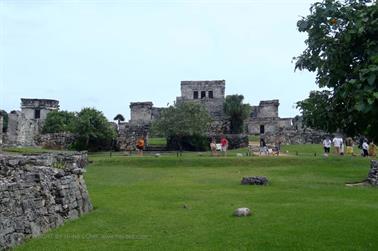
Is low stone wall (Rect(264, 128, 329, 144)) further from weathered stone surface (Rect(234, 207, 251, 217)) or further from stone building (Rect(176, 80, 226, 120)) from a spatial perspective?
weathered stone surface (Rect(234, 207, 251, 217))

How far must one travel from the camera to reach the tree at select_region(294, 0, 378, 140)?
25.5 ft

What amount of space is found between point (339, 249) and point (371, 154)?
920 inches

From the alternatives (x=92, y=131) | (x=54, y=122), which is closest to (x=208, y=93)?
(x=54, y=122)

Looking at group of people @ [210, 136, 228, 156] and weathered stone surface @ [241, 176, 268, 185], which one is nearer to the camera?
weathered stone surface @ [241, 176, 268, 185]

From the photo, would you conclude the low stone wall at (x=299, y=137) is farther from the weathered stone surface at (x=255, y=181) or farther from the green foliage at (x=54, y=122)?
the weathered stone surface at (x=255, y=181)

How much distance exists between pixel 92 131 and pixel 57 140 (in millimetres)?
4219

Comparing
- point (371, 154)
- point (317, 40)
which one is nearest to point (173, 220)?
point (317, 40)

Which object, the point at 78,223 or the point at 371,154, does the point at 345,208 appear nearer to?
the point at 78,223

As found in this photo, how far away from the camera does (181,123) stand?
39.6 metres

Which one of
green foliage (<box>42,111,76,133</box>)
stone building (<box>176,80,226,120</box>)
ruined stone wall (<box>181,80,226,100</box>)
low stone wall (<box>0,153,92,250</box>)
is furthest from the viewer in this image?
green foliage (<box>42,111,76,133</box>)

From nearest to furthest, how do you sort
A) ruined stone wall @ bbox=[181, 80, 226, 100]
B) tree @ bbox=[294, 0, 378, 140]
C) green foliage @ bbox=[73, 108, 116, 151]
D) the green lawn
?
tree @ bbox=[294, 0, 378, 140] < the green lawn < green foliage @ bbox=[73, 108, 116, 151] < ruined stone wall @ bbox=[181, 80, 226, 100]

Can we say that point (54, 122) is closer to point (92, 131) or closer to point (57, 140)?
point (57, 140)

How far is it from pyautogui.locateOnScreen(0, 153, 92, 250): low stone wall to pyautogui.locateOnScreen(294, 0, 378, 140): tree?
560 centimetres

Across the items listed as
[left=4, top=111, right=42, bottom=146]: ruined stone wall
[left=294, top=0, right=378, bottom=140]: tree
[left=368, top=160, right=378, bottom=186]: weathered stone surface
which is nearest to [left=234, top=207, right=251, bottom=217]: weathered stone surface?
[left=294, top=0, right=378, bottom=140]: tree
